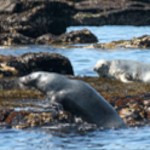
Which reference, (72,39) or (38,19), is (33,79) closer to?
(72,39)

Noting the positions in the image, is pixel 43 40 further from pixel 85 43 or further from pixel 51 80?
pixel 51 80

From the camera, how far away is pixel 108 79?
2039cm

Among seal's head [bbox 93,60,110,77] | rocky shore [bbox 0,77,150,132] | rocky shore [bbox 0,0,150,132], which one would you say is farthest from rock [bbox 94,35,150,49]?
rocky shore [bbox 0,77,150,132]

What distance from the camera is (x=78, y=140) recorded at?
12.3 meters

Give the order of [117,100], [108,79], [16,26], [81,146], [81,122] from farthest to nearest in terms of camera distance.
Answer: [16,26] → [108,79] → [117,100] → [81,122] → [81,146]

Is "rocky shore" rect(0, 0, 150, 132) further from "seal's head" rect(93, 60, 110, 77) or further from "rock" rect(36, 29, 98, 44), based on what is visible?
"seal's head" rect(93, 60, 110, 77)

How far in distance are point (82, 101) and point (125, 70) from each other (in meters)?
8.16

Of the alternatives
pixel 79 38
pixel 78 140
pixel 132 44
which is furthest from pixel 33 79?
A: pixel 79 38

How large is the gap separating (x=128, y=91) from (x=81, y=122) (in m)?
4.02

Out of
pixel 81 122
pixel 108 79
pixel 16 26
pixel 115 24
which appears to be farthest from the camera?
pixel 115 24

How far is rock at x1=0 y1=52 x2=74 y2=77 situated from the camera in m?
20.5

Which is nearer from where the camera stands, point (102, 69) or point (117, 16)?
point (102, 69)

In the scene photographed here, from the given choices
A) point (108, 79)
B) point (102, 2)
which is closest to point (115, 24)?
point (102, 2)

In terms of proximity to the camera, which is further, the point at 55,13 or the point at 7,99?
the point at 55,13
